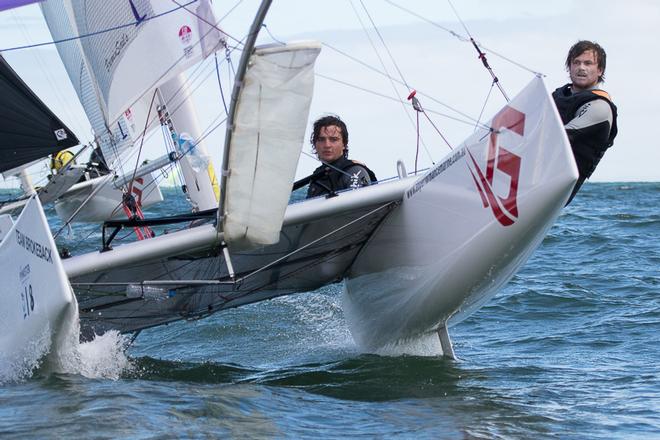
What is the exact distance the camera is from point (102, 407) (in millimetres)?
3910

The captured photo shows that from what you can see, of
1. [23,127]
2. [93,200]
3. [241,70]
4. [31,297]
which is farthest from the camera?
[93,200]

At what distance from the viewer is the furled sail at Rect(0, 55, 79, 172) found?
609cm

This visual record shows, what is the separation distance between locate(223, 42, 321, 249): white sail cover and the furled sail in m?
2.29

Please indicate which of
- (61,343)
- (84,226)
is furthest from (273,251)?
(84,226)

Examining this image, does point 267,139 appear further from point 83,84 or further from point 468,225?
point 83,84

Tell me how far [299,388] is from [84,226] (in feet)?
38.2

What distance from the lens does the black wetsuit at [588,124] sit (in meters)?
4.48

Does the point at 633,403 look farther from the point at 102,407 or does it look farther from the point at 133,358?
the point at 133,358

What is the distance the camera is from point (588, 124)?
4.47 metres

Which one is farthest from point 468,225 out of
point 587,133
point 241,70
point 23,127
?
point 23,127

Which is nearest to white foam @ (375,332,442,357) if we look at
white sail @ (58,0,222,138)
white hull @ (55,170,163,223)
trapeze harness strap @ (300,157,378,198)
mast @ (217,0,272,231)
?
trapeze harness strap @ (300,157,378,198)

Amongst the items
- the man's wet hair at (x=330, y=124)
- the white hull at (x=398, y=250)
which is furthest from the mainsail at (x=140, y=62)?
the white hull at (x=398, y=250)

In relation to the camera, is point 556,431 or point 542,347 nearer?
point 556,431

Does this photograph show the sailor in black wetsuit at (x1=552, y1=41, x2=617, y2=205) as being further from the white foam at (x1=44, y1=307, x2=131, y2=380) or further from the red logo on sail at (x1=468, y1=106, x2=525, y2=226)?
the white foam at (x1=44, y1=307, x2=131, y2=380)
